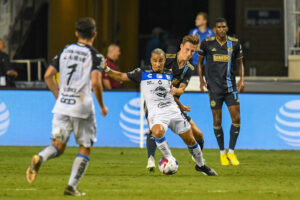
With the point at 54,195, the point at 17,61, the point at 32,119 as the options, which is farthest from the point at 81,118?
the point at 17,61

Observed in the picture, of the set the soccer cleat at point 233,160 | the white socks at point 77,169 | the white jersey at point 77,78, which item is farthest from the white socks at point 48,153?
the soccer cleat at point 233,160

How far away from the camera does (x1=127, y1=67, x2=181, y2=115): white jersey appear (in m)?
11.8

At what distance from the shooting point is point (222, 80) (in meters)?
14.2

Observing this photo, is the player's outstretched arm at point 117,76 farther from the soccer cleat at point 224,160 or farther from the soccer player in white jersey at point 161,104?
the soccer cleat at point 224,160

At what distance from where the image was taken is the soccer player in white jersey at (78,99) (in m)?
9.34

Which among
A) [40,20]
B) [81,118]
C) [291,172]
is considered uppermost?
[40,20]

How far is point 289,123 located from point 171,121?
6.43 meters

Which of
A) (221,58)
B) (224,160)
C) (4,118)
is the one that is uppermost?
(221,58)

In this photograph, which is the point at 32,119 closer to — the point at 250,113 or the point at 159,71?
the point at 250,113

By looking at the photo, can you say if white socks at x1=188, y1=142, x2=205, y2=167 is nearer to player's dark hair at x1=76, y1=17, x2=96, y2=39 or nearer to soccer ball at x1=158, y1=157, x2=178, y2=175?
soccer ball at x1=158, y1=157, x2=178, y2=175

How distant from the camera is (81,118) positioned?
9422 mm

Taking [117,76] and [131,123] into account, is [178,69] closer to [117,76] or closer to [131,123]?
[117,76]

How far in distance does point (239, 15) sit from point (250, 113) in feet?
28.5

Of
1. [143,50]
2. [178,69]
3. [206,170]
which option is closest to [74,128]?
[206,170]
